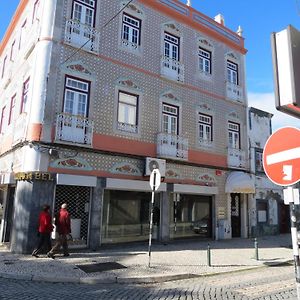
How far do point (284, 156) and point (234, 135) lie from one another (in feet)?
49.8

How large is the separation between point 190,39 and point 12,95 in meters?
9.50

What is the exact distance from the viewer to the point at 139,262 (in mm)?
10297

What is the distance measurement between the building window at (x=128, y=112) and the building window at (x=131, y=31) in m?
2.46

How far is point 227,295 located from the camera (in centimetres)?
716

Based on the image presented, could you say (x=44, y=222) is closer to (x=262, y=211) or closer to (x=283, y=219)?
(x=262, y=211)

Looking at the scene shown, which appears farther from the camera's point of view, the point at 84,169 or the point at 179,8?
the point at 179,8

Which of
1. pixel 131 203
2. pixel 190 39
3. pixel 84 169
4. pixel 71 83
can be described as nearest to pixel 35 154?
pixel 84 169

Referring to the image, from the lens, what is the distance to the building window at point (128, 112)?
551 inches

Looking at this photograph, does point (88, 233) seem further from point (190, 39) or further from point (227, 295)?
point (190, 39)

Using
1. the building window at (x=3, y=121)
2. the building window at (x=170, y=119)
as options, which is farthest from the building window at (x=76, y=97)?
the building window at (x=3, y=121)

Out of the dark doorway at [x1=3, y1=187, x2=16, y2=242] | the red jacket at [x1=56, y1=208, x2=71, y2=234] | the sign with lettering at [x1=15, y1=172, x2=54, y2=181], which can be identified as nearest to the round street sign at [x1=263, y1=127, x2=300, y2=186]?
the red jacket at [x1=56, y1=208, x2=71, y2=234]

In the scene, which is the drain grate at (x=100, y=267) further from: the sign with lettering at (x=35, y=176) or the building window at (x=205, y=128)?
the building window at (x=205, y=128)

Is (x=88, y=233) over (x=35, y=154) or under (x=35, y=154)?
under

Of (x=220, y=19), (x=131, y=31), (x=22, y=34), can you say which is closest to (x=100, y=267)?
(x=131, y=31)
